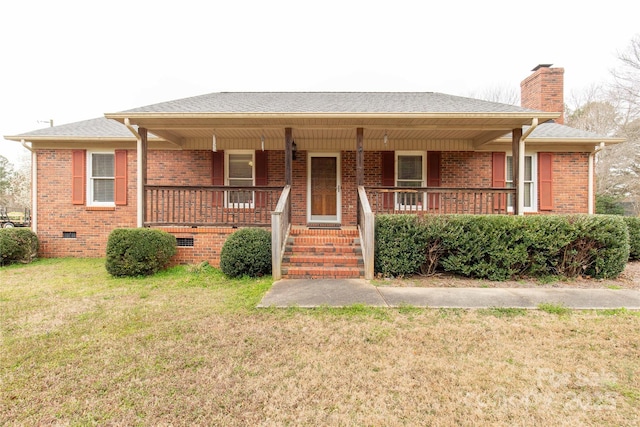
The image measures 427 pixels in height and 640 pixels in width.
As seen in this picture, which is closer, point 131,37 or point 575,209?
point 575,209

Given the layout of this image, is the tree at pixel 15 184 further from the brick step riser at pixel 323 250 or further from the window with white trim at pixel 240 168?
the brick step riser at pixel 323 250

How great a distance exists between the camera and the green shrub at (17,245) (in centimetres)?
725

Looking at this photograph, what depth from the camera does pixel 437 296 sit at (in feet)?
15.4

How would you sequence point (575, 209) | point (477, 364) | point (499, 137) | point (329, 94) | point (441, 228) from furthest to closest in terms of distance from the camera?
point (329, 94)
point (575, 209)
point (499, 137)
point (441, 228)
point (477, 364)

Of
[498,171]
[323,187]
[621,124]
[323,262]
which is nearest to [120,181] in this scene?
[323,187]

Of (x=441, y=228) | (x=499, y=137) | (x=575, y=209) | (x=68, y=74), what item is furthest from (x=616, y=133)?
Answer: (x=68, y=74)

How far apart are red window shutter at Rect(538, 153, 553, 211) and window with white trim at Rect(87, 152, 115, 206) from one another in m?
12.6

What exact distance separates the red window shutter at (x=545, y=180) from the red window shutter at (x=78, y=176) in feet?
43.8

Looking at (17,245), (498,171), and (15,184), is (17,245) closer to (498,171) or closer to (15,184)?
(498,171)

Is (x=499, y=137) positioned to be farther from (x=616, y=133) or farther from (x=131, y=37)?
(x=131, y=37)

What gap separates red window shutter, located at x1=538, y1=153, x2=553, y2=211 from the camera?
29.1 ft

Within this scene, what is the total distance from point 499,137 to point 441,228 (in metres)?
3.90

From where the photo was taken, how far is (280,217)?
5.89 metres

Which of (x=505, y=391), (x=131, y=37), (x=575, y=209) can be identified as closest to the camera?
(x=505, y=391)
